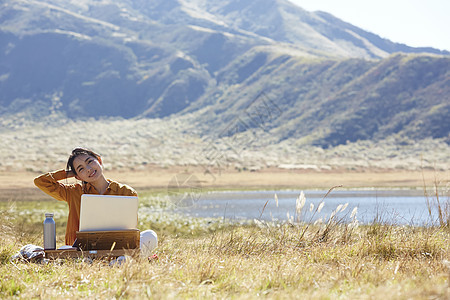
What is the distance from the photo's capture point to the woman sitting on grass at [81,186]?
6191 millimetres

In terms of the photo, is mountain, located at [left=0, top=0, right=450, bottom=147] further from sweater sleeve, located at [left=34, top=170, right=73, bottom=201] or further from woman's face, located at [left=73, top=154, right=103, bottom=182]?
woman's face, located at [left=73, top=154, right=103, bottom=182]

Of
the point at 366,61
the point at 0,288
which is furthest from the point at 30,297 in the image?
the point at 366,61

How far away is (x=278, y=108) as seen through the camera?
102438 mm

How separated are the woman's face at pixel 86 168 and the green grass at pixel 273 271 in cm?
96

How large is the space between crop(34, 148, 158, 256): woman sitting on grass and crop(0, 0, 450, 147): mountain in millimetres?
75749

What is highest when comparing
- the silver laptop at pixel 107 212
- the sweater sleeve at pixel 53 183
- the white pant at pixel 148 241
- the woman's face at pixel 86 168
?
the woman's face at pixel 86 168

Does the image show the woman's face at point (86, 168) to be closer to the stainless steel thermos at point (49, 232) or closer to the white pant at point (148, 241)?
the stainless steel thermos at point (49, 232)

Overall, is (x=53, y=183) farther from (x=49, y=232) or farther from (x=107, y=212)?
(x=107, y=212)

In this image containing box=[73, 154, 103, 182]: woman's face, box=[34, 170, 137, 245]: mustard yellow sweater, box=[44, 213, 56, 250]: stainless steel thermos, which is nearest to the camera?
box=[44, 213, 56, 250]: stainless steel thermos

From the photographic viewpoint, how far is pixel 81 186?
256 inches

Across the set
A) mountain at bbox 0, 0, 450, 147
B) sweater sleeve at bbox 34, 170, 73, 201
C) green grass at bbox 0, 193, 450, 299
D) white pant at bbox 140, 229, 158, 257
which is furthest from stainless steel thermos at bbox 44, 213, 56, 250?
mountain at bbox 0, 0, 450, 147

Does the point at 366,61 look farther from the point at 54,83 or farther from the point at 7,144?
the point at 54,83

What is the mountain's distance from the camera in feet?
290

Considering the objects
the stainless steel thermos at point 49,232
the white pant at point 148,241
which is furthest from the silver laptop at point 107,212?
the white pant at point 148,241
